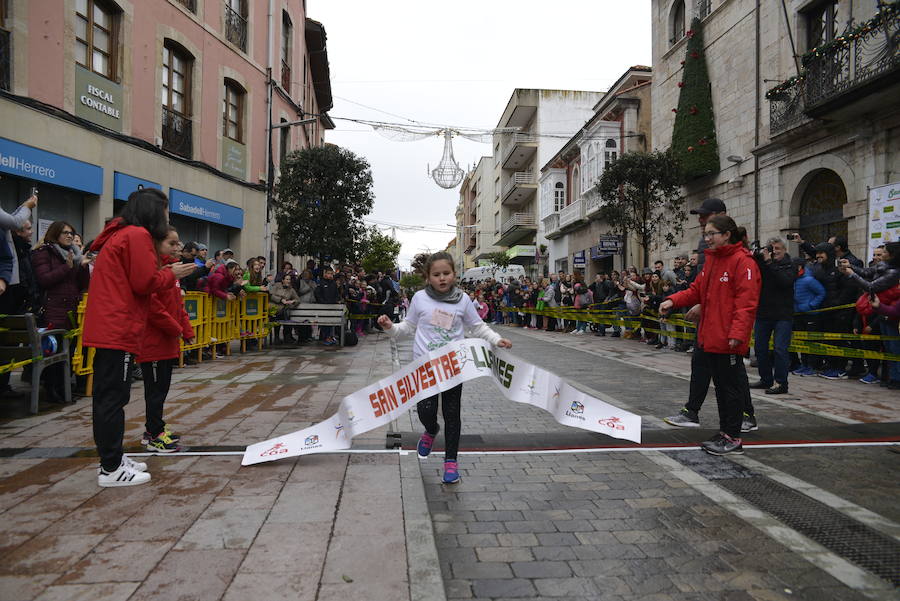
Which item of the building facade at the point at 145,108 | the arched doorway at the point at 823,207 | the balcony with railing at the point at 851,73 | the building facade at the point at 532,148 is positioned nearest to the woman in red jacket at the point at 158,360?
the building facade at the point at 145,108

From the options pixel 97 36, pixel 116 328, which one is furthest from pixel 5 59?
pixel 116 328

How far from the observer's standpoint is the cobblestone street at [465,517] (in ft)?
9.05

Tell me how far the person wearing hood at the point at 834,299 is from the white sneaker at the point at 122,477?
961cm

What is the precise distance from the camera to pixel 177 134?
17.2 m

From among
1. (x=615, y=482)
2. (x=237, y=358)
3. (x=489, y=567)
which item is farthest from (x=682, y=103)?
(x=489, y=567)

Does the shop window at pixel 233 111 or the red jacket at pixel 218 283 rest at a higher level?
the shop window at pixel 233 111

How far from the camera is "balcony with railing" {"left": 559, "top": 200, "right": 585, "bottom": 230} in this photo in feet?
110

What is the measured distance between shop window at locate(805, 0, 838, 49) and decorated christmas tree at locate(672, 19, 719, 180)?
14.5 feet

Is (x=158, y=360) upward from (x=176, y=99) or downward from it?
downward

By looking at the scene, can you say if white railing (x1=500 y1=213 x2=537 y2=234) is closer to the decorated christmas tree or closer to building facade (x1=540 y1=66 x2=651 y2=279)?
building facade (x1=540 y1=66 x2=651 y2=279)

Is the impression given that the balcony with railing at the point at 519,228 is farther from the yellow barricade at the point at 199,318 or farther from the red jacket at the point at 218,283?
the yellow barricade at the point at 199,318

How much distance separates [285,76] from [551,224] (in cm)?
2034

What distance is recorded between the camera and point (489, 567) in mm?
3010

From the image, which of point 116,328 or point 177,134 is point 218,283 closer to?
point 116,328
